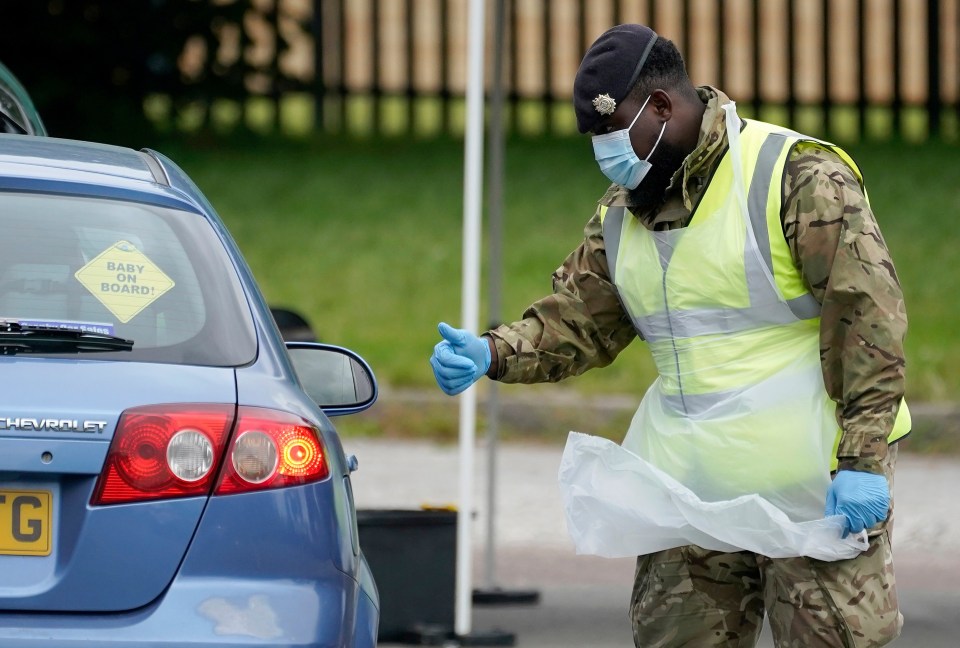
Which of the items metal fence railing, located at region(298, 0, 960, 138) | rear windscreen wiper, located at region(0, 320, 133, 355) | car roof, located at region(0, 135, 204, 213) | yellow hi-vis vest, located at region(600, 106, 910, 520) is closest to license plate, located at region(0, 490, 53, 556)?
rear windscreen wiper, located at region(0, 320, 133, 355)

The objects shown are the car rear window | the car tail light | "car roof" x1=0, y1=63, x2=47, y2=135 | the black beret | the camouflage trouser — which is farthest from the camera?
"car roof" x1=0, y1=63, x2=47, y2=135

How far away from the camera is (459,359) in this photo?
362cm

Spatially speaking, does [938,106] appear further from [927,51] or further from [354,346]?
[354,346]

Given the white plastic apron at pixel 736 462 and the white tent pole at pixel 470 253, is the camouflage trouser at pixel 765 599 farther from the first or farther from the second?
the white tent pole at pixel 470 253

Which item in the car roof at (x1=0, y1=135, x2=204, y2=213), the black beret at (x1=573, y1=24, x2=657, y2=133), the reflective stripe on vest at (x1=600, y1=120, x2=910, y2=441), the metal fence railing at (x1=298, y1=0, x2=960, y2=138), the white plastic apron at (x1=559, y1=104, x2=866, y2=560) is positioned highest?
the black beret at (x1=573, y1=24, x2=657, y2=133)

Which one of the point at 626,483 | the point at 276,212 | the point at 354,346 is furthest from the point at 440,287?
the point at 626,483

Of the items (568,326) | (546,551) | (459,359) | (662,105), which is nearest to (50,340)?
(459,359)

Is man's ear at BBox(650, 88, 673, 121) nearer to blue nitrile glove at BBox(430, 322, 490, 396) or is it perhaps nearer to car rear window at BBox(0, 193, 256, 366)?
blue nitrile glove at BBox(430, 322, 490, 396)

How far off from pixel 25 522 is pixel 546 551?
4.22 m

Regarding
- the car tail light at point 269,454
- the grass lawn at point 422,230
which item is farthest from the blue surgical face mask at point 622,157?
the grass lawn at point 422,230

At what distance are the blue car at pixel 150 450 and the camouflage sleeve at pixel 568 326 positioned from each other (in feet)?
1.71

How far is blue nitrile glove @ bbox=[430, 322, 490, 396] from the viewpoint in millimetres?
3629

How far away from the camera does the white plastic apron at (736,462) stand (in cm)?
332

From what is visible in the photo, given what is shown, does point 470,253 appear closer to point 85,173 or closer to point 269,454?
point 85,173
